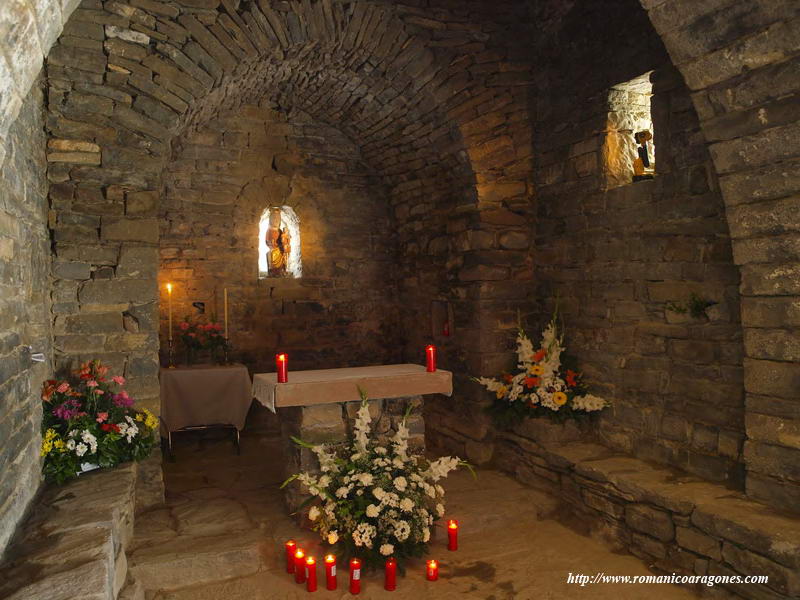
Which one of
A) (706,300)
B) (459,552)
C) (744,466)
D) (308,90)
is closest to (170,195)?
(308,90)

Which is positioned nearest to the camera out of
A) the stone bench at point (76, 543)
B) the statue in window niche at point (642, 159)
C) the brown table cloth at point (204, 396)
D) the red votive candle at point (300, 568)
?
the stone bench at point (76, 543)

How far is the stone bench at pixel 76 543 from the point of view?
7.88 feet

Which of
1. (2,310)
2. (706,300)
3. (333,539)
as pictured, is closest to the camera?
(2,310)

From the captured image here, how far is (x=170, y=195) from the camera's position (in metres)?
6.77

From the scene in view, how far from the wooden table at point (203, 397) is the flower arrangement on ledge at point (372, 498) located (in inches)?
91.5

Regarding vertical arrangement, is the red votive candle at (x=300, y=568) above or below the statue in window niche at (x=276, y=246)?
below

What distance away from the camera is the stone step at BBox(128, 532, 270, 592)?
11.9ft

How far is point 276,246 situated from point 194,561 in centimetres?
428

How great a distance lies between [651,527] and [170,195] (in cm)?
557

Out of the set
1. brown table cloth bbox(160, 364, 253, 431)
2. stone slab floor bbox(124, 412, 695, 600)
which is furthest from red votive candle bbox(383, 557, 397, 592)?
brown table cloth bbox(160, 364, 253, 431)

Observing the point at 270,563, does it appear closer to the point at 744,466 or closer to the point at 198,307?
the point at 744,466

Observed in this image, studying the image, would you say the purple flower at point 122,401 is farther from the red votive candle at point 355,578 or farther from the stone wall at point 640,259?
the stone wall at point 640,259

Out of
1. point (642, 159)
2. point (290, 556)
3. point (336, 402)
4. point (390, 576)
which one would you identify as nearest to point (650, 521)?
point (390, 576)

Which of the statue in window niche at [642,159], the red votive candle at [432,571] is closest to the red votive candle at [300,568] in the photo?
the red votive candle at [432,571]
